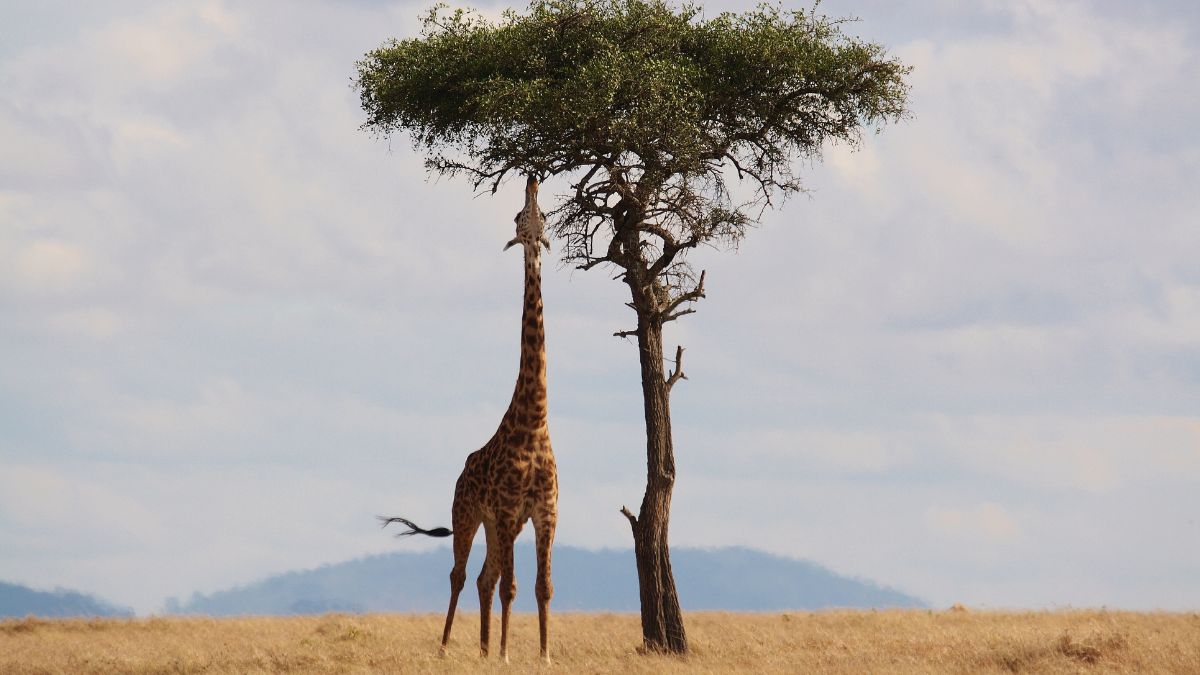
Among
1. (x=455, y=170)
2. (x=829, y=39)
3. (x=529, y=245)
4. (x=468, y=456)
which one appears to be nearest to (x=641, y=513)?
(x=468, y=456)

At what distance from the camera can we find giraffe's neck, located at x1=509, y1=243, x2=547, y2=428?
19.9 metres

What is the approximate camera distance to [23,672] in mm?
21172

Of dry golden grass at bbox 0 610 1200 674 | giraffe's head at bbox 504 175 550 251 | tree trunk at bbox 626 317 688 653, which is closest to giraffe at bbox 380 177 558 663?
giraffe's head at bbox 504 175 550 251

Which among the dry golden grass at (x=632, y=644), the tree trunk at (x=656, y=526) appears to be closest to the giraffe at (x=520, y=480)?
the dry golden grass at (x=632, y=644)

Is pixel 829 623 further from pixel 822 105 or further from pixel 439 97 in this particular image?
pixel 439 97

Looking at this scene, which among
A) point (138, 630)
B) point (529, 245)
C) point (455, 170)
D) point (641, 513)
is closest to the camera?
point (529, 245)

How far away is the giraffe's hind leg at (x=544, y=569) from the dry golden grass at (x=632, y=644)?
0.47 meters

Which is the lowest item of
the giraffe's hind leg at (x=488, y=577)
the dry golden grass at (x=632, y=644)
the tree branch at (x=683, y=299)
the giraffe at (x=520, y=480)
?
the dry golden grass at (x=632, y=644)

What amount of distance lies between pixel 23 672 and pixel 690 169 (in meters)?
14.5

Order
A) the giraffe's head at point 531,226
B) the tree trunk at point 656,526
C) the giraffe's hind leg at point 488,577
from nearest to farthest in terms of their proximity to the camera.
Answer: the giraffe's hind leg at point 488,577 < the giraffe's head at point 531,226 < the tree trunk at point 656,526

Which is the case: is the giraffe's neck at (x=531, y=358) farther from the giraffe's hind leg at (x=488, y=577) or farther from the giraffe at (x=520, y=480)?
the giraffe's hind leg at (x=488, y=577)

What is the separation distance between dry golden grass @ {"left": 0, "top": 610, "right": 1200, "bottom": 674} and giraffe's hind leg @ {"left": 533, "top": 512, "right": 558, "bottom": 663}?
0.47 metres

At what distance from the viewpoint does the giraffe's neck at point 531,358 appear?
65.3 feet

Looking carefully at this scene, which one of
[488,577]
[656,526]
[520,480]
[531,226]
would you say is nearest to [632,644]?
[656,526]
